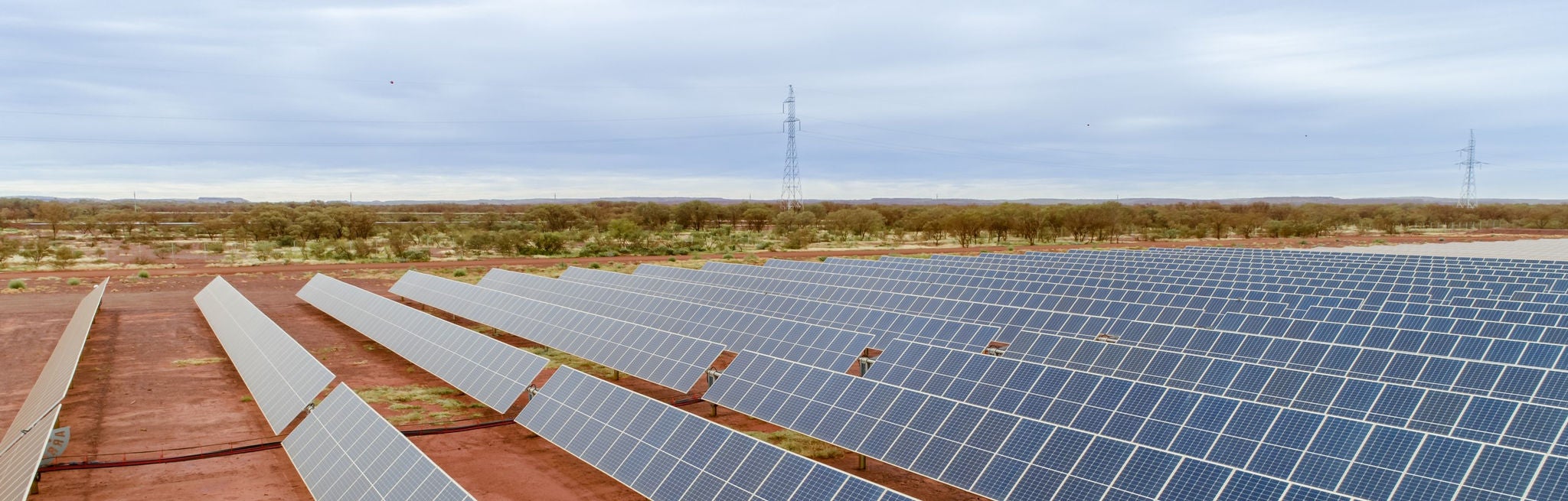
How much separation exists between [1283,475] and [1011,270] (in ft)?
79.1

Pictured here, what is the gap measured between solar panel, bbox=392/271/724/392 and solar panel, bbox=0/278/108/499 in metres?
9.30

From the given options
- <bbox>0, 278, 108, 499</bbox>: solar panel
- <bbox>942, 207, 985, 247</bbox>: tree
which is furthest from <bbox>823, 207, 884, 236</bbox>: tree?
<bbox>0, 278, 108, 499</bbox>: solar panel

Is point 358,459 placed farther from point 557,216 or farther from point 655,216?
point 655,216

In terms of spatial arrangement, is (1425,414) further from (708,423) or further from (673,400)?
(673,400)

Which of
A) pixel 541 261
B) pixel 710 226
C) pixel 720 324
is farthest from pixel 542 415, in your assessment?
pixel 710 226

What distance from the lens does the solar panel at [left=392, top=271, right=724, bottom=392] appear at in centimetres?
1719

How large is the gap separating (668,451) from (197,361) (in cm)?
1806

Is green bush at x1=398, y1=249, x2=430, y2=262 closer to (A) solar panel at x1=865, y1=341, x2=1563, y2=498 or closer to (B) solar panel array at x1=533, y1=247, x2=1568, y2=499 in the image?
(B) solar panel array at x1=533, y1=247, x2=1568, y2=499

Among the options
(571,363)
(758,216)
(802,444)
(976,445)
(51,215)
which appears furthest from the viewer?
(758,216)

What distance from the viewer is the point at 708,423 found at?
12055 mm

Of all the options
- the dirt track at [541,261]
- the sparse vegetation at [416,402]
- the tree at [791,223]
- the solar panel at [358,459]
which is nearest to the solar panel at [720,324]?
the sparse vegetation at [416,402]

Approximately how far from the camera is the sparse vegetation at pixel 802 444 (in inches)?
577

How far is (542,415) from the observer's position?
14.9 meters

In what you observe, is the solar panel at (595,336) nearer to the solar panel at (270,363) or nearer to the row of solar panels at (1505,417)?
the solar panel at (270,363)
